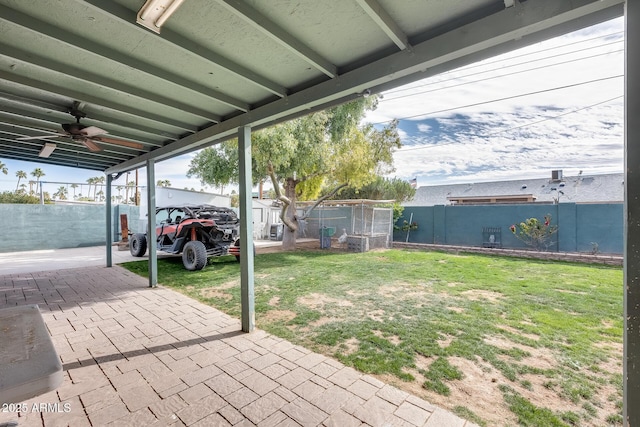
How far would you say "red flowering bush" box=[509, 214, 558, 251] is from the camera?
9445 millimetres

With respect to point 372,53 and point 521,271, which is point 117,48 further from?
point 521,271

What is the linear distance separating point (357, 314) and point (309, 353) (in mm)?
1239

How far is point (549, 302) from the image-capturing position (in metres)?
4.44

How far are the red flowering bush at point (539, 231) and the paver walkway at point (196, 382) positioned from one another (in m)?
9.63

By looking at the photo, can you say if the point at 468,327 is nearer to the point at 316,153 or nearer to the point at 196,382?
the point at 196,382

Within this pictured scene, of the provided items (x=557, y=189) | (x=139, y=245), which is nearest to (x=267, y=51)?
(x=139, y=245)

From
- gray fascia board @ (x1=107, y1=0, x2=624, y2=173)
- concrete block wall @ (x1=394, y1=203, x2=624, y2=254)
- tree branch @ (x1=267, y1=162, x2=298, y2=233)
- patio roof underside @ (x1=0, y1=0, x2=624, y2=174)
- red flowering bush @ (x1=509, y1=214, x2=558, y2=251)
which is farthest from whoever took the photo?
tree branch @ (x1=267, y1=162, x2=298, y2=233)

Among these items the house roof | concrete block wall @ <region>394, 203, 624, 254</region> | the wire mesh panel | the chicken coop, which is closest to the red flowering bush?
concrete block wall @ <region>394, 203, 624, 254</region>

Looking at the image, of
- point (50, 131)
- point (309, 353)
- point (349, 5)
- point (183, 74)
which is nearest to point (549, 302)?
point (309, 353)

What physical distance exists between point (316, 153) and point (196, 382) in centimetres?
810

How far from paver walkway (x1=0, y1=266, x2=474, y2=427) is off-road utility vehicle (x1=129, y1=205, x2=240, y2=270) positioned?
3.00 meters

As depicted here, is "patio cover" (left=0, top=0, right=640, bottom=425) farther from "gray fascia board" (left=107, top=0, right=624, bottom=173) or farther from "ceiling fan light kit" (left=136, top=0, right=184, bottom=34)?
"ceiling fan light kit" (left=136, top=0, right=184, bottom=34)

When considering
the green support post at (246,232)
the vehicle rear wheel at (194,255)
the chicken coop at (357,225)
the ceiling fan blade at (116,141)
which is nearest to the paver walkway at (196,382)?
the green support post at (246,232)

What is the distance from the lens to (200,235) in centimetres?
755
